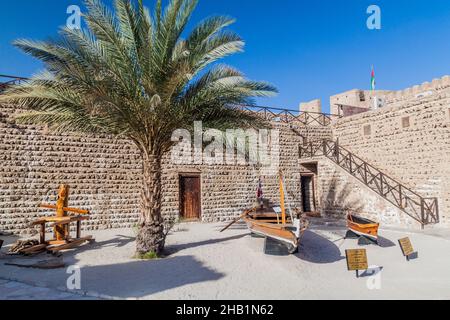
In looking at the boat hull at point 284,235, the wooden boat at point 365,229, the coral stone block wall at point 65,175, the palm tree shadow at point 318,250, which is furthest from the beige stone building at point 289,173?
the boat hull at point 284,235

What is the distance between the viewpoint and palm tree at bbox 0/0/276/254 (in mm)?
7453

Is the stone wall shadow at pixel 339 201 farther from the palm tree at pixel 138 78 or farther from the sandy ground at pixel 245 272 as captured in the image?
the palm tree at pixel 138 78

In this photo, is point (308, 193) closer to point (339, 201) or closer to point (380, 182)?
point (339, 201)

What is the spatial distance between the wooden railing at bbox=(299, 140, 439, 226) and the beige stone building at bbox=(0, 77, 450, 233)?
0.05 meters

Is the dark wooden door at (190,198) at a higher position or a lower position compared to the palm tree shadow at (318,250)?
higher

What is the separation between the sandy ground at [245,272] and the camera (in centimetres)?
587

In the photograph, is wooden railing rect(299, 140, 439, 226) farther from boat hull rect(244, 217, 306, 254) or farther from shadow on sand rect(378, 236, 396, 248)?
boat hull rect(244, 217, 306, 254)

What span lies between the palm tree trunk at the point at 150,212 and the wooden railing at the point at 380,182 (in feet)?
31.5

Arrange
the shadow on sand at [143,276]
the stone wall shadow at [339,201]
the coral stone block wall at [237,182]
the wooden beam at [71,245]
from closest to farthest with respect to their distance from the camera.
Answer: the shadow on sand at [143,276], the wooden beam at [71,245], the coral stone block wall at [237,182], the stone wall shadow at [339,201]

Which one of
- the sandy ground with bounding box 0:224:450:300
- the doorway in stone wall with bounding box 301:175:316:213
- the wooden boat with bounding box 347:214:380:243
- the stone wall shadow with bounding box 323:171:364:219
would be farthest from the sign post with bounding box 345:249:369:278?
the doorway in stone wall with bounding box 301:175:316:213
